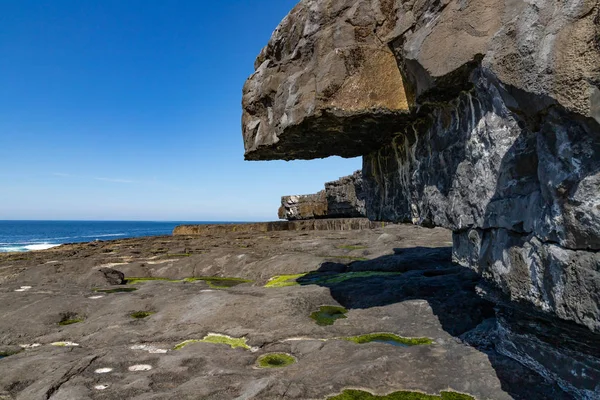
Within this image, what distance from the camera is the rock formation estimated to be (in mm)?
3766

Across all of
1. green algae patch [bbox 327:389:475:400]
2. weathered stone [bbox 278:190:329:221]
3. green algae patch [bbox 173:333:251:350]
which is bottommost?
green algae patch [bbox 173:333:251:350]

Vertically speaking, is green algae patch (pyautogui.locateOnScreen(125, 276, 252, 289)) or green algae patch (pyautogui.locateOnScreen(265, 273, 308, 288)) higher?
green algae patch (pyautogui.locateOnScreen(265, 273, 308, 288))

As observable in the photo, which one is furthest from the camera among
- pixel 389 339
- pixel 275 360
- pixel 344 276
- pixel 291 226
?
pixel 291 226

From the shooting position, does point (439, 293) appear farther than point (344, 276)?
No

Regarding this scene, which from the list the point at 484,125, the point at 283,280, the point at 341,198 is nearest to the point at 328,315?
the point at 283,280

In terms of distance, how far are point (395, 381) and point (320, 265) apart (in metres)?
10.4

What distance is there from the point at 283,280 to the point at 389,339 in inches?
285

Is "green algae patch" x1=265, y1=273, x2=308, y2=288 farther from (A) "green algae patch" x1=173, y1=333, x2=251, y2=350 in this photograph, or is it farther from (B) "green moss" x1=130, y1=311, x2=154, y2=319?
(A) "green algae patch" x1=173, y1=333, x2=251, y2=350

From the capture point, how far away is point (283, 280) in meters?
14.9

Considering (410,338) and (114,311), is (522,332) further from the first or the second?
(114,311)

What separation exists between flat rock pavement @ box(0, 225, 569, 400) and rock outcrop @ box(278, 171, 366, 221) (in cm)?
1960

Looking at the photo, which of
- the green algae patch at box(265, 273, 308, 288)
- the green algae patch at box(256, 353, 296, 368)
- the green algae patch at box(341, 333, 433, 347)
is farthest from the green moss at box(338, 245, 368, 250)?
the green algae patch at box(256, 353, 296, 368)

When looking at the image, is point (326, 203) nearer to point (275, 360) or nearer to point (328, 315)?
point (328, 315)

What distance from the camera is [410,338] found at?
7.86 meters
